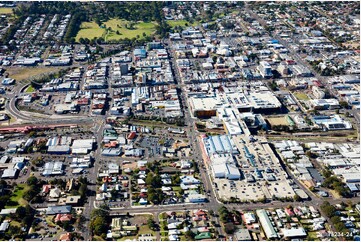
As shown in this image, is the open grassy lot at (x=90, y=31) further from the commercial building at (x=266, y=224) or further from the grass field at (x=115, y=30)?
the commercial building at (x=266, y=224)

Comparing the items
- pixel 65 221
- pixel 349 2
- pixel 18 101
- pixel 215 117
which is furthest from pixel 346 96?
pixel 349 2

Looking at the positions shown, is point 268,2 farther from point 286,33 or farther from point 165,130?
point 165,130

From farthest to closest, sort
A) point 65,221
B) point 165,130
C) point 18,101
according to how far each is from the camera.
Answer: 1. point 18,101
2. point 165,130
3. point 65,221

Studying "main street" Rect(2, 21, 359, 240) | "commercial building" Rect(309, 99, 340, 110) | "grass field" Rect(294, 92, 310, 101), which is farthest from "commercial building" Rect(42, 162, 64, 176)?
"grass field" Rect(294, 92, 310, 101)

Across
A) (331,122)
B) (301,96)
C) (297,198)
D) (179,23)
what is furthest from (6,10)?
Answer: (297,198)

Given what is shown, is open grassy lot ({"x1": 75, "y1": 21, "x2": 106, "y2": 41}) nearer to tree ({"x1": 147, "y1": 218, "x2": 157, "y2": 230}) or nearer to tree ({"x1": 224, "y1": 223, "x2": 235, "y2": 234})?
tree ({"x1": 147, "y1": 218, "x2": 157, "y2": 230})

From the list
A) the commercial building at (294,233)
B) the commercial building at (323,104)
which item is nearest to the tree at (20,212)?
the commercial building at (294,233)

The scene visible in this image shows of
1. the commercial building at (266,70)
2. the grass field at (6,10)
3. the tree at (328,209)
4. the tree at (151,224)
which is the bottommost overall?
the tree at (328,209)
